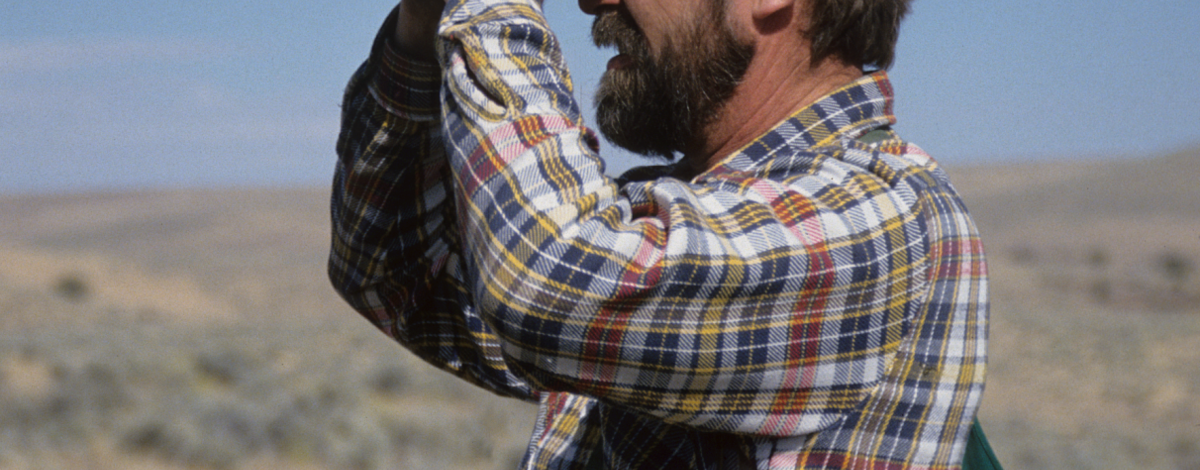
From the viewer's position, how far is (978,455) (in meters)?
1.65

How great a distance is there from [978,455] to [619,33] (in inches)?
38.7

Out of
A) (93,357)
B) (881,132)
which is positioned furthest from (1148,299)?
(881,132)

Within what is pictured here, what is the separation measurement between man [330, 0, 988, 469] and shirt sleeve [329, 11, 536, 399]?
0.08ft

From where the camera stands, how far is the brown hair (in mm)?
1918

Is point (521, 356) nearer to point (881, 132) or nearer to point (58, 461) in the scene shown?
point (881, 132)

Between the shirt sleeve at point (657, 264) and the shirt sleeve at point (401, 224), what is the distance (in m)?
0.47

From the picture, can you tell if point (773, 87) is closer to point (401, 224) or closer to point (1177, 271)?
point (401, 224)

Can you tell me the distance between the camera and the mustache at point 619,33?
6.19 feet

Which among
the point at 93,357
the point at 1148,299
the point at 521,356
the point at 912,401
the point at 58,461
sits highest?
the point at 521,356

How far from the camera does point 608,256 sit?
127 centimetres

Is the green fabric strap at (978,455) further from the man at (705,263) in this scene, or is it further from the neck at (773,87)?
the neck at (773,87)

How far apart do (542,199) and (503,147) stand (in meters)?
0.10

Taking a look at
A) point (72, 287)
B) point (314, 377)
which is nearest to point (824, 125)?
point (314, 377)

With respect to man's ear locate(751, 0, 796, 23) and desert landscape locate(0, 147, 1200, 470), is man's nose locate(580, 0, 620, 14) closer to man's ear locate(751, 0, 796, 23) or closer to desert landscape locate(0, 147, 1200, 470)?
man's ear locate(751, 0, 796, 23)
